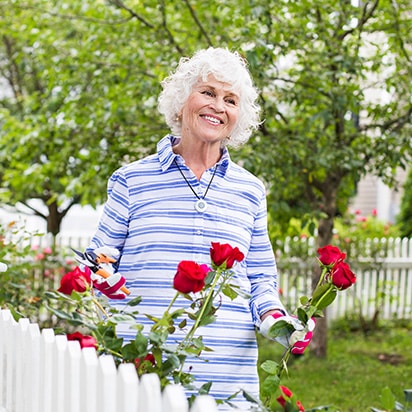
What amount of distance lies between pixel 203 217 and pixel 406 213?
974 cm

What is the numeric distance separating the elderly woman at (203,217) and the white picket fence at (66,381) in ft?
1.12

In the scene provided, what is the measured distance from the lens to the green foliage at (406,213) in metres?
11.6

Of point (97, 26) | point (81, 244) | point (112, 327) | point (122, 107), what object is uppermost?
point (97, 26)

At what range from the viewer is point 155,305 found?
2457 mm

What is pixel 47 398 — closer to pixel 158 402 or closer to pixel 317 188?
pixel 158 402

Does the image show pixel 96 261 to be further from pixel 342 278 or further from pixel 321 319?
pixel 321 319

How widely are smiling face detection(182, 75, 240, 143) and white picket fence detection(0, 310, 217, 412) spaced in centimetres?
78

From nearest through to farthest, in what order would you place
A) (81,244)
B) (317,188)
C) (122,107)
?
(122,107), (317,188), (81,244)

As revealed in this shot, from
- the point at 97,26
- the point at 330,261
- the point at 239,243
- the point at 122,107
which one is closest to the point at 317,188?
the point at 122,107

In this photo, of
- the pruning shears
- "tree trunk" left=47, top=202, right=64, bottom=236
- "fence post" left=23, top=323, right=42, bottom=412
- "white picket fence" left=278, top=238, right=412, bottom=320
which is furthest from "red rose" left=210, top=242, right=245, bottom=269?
"tree trunk" left=47, top=202, right=64, bottom=236

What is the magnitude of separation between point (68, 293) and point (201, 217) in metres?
0.65

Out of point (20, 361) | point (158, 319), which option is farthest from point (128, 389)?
point (20, 361)

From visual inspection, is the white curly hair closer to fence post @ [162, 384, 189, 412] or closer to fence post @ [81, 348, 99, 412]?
fence post @ [81, 348, 99, 412]

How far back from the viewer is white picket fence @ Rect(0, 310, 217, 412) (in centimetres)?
154
